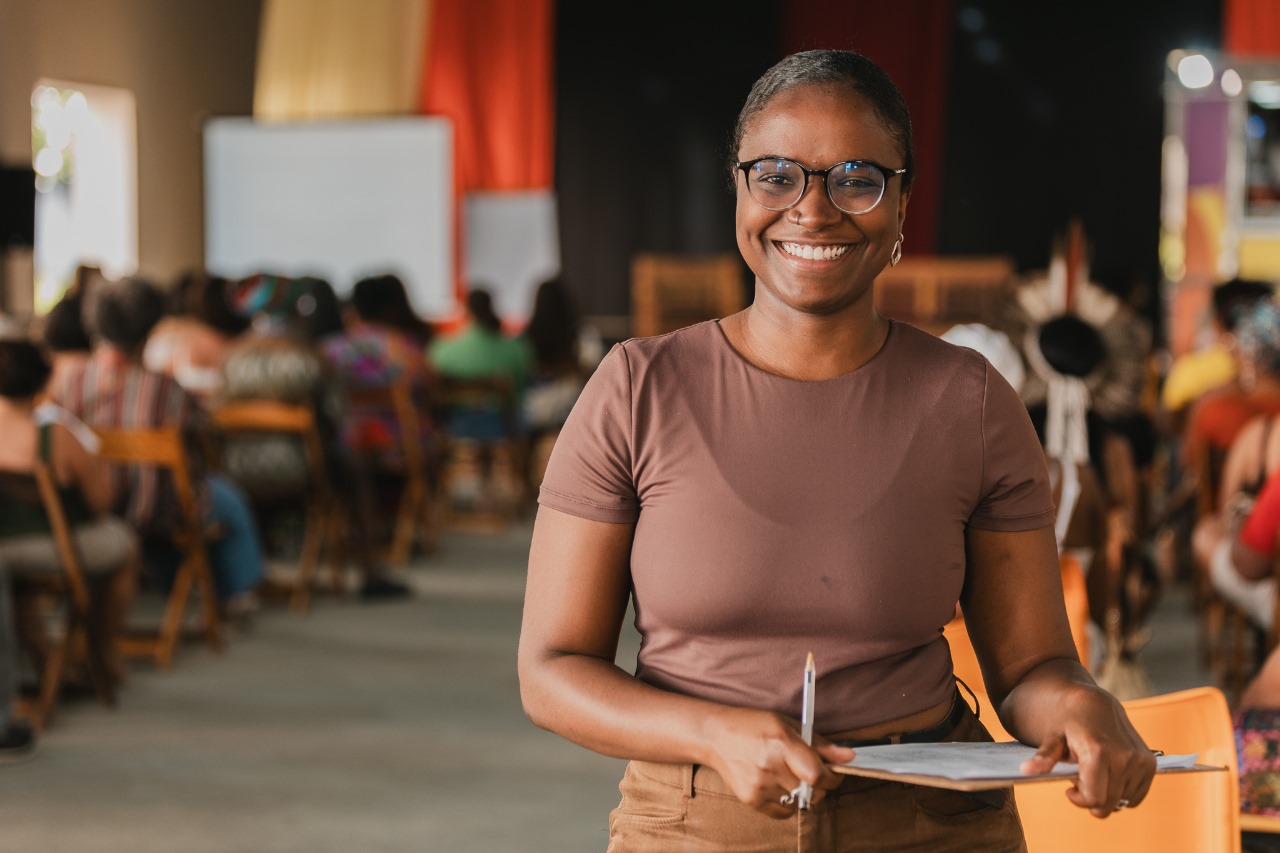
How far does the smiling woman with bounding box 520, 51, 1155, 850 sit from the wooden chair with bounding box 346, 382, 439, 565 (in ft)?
20.4

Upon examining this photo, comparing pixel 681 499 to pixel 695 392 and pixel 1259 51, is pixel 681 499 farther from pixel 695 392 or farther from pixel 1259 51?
pixel 1259 51

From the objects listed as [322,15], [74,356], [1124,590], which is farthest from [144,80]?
[1124,590]

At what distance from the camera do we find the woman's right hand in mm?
1273

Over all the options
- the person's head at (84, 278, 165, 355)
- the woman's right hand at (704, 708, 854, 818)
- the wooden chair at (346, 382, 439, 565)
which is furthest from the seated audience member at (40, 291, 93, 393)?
the woman's right hand at (704, 708, 854, 818)

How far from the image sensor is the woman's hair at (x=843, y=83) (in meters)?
1.45

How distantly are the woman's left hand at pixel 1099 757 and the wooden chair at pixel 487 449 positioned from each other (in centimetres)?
748

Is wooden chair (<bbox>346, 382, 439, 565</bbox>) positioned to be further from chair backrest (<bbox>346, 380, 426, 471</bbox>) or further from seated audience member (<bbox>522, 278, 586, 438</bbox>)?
seated audience member (<bbox>522, 278, 586, 438</bbox>)

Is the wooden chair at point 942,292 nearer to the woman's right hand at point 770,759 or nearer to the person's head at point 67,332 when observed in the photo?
the person's head at point 67,332

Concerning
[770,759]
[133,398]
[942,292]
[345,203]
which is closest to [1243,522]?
[770,759]

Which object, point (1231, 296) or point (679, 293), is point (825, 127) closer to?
point (1231, 296)

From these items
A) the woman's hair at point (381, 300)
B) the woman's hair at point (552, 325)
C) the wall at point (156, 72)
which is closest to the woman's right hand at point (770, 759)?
the woman's hair at point (381, 300)

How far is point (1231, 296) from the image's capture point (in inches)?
270

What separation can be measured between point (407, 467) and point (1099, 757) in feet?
22.1

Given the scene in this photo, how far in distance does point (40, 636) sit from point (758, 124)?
4.17 m
